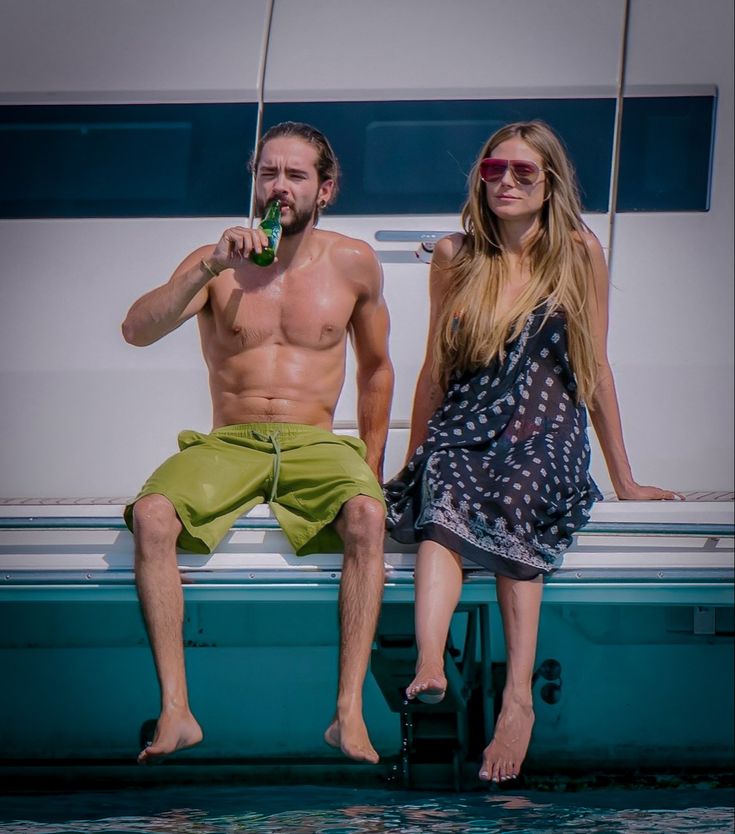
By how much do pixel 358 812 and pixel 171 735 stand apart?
68 cm

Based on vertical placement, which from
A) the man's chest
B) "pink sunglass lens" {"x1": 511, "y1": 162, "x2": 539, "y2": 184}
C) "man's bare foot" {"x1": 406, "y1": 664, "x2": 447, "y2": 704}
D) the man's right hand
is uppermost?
"pink sunglass lens" {"x1": 511, "y1": 162, "x2": 539, "y2": 184}

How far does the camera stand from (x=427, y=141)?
3.23 metres

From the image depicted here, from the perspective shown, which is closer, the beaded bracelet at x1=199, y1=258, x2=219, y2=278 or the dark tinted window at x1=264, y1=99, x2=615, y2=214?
the beaded bracelet at x1=199, y1=258, x2=219, y2=278

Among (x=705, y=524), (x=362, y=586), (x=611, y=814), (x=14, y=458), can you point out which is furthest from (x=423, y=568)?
(x=14, y=458)

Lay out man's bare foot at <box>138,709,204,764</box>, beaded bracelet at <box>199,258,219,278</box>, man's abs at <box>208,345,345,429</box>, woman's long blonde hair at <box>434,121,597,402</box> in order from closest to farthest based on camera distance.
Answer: man's bare foot at <box>138,709,204,764</box>, beaded bracelet at <box>199,258,219,278</box>, woman's long blonde hair at <box>434,121,597,402</box>, man's abs at <box>208,345,345,429</box>

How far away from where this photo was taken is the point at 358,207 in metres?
3.23

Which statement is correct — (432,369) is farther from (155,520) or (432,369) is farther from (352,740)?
(352,740)

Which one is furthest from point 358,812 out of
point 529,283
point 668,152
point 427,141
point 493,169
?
point 668,152

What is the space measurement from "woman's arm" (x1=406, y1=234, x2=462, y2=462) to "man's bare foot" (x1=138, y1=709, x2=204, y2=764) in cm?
75

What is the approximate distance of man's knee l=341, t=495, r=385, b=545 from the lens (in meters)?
2.46

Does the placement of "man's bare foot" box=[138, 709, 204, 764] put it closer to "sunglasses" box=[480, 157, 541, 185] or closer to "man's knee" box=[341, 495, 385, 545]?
"man's knee" box=[341, 495, 385, 545]

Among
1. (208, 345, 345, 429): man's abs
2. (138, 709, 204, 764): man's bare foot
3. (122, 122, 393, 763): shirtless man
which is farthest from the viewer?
(208, 345, 345, 429): man's abs

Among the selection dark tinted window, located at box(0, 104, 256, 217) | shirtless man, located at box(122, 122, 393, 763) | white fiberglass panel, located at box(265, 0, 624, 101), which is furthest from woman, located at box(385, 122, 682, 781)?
dark tinted window, located at box(0, 104, 256, 217)

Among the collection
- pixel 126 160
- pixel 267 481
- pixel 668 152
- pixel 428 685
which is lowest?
pixel 428 685
